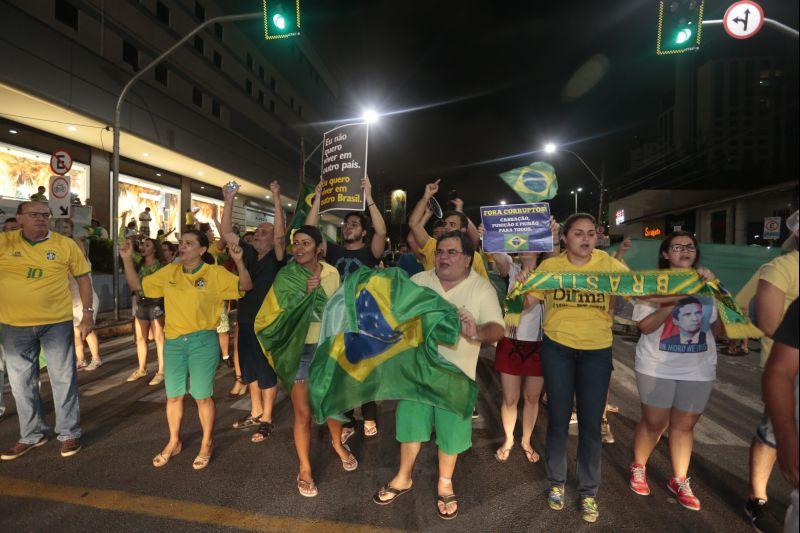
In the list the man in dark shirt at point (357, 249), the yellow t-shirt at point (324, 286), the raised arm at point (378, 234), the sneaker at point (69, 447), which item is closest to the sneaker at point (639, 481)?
the man in dark shirt at point (357, 249)

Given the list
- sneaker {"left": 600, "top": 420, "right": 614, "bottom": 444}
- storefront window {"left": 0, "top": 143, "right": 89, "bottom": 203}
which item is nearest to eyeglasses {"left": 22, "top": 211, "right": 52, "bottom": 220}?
sneaker {"left": 600, "top": 420, "right": 614, "bottom": 444}

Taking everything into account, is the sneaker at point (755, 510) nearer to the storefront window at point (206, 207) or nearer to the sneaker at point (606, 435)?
the sneaker at point (606, 435)

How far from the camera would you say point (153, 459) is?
3.81 metres

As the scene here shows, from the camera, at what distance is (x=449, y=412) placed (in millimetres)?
3162

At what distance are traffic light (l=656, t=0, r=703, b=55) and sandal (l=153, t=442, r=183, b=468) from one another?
903 cm

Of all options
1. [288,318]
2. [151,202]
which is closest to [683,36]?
[288,318]

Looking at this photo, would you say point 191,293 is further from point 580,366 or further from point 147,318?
point 147,318

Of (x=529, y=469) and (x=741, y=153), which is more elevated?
(x=741, y=153)

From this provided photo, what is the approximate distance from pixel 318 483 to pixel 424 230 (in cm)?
279

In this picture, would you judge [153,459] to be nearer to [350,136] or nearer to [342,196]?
[342,196]

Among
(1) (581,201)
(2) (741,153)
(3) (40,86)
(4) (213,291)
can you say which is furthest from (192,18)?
(2) (741,153)

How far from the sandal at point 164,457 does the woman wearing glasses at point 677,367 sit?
3922mm

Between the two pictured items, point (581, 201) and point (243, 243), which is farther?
point (581, 201)

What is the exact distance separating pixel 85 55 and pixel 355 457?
17.8m
